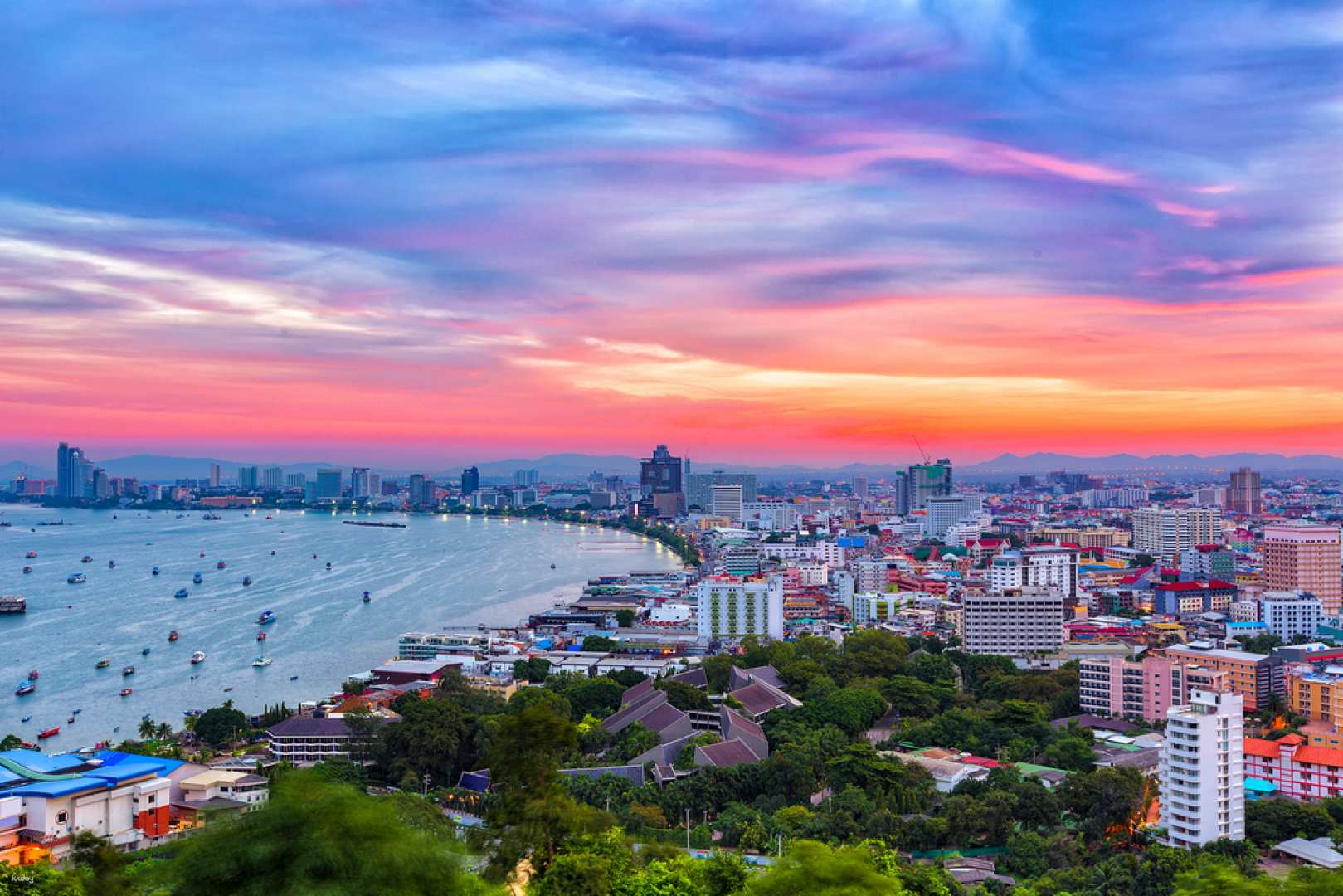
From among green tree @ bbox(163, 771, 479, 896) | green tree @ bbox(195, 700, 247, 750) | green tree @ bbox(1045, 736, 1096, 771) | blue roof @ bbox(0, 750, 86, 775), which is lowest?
green tree @ bbox(195, 700, 247, 750)

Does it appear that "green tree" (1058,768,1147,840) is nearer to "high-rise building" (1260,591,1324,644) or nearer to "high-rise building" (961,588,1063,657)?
"high-rise building" (961,588,1063,657)

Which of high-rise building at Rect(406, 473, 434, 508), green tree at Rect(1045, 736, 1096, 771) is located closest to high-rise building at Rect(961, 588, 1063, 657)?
green tree at Rect(1045, 736, 1096, 771)

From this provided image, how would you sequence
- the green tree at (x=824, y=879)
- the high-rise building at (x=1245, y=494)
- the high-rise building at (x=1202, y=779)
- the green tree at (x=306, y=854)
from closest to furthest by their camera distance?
the green tree at (x=306, y=854) < the green tree at (x=824, y=879) < the high-rise building at (x=1202, y=779) < the high-rise building at (x=1245, y=494)

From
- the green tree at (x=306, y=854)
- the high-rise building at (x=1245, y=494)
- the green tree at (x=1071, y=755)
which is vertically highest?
the high-rise building at (x=1245, y=494)

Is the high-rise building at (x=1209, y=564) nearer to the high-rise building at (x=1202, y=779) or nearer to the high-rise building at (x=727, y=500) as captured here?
A: the high-rise building at (x=1202, y=779)

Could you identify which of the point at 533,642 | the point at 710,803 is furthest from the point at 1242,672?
the point at 533,642

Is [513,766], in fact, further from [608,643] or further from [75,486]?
[75,486]

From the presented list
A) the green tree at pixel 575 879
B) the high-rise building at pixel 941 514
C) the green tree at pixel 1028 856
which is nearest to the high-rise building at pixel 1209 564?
the high-rise building at pixel 941 514
